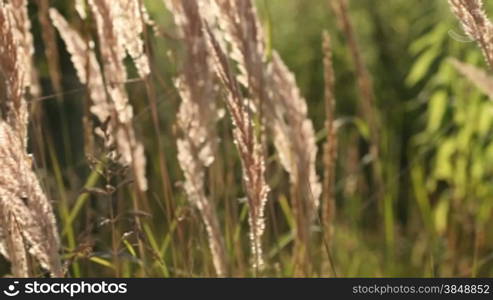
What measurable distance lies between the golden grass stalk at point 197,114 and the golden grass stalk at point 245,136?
0.27 feet

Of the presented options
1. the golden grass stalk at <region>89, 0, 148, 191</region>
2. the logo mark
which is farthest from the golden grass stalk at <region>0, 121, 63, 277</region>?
the golden grass stalk at <region>89, 0, 148, 191</region>

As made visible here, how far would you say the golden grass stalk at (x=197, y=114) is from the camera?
1787mm

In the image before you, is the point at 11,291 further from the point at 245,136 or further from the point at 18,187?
the point at 245,136

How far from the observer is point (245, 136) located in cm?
170

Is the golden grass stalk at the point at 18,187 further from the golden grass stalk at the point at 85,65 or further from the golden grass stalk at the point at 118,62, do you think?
the golden grass stalk at the point at 85,65

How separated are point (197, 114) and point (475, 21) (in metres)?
0.52

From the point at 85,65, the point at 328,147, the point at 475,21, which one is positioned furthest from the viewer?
the point at 328,147

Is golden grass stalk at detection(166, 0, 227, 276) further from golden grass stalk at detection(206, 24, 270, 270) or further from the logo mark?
the logo mark

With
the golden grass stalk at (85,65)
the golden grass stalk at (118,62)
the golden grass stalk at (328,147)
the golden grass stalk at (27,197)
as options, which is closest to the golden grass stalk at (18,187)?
the golden grass stalk at (27,197)

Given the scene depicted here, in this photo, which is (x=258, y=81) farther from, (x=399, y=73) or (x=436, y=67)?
(x=399, y=73)

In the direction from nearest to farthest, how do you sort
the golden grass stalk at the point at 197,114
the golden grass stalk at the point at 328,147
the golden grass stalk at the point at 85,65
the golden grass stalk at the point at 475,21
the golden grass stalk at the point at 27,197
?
the golden grass stalk at the point at 27,197
the golden grass stalk at the point at 475,21
the golden grass stalk at the point at 197,114
the golden grass stalk at the point at 85,65
the golden grass stalk at the point at 328,147

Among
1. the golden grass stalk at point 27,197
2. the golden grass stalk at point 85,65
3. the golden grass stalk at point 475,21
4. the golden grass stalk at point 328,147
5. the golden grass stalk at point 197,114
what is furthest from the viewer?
the golden grass stalk at point 328,147

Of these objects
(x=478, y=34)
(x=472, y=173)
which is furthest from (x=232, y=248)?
(x=472, y=173)

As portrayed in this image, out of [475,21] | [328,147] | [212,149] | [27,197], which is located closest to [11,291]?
[27,197]
